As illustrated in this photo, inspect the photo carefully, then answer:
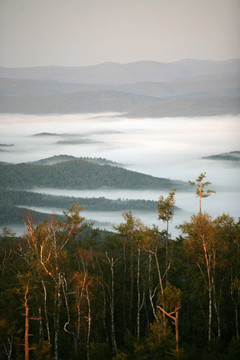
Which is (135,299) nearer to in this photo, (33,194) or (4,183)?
(33,194)

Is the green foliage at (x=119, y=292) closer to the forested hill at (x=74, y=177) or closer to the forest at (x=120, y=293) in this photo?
the forest at (x=120, y=293)

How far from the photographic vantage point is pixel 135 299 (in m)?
24.9

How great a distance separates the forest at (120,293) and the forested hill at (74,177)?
430ft

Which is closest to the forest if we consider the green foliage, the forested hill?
the green foliage

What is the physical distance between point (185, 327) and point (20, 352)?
20.5 ft

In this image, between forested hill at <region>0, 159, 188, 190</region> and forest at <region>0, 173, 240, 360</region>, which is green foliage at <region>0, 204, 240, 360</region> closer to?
forest at <region>0, 173, 240, 360</region>

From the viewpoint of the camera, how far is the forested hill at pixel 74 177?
15900 cm

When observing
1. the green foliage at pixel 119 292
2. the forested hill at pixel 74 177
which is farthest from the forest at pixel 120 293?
the forested hill at pixel 74 177

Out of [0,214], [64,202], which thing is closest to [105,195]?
[64,202]

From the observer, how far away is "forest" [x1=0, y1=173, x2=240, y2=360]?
19.3m

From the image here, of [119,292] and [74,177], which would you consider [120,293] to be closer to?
[119,292]

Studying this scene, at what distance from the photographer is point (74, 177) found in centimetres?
16212

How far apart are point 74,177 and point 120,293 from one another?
139 metres

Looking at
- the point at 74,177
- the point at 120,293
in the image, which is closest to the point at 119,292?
the point at 120,293
